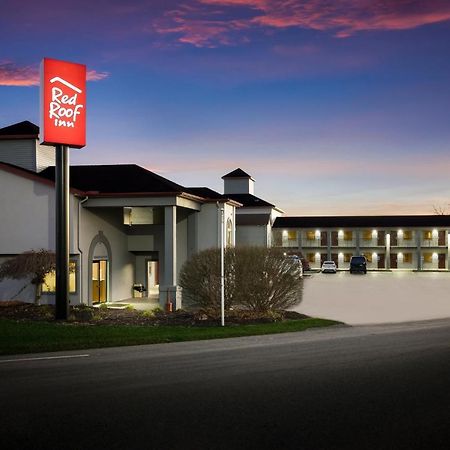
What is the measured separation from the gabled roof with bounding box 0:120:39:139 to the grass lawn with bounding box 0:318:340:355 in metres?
13.7

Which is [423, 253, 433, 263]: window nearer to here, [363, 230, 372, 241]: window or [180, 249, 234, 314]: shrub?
[363, 230, 372, 241]: window

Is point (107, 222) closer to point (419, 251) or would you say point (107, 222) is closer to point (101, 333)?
point (101, 333)

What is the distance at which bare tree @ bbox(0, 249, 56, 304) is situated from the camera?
25.2 metres

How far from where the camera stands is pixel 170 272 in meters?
27.1

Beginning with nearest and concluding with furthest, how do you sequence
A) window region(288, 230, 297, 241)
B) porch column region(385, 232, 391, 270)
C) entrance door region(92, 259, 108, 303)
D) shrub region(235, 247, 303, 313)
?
shrub region(235, 247, 303, 313) < entrance door region(92, 259, 108, 303) < porch column region(385, 232, 391, 270) < window region(288, 230, 297, 241)

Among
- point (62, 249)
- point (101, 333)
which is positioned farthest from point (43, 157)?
point (101, 333)

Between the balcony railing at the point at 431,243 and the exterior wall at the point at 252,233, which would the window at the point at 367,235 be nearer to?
the balcony railing at the point at 431,243

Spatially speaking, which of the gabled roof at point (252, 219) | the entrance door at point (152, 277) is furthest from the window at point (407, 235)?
the entrance door at point (152, 277)

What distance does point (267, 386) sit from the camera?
10344mm

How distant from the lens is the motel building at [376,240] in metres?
81.8

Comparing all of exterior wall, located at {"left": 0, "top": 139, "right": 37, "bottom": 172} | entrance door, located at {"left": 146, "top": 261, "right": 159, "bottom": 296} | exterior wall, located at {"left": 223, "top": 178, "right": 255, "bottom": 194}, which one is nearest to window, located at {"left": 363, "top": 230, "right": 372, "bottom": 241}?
exterior wall, located at {"left": 223, "top": 178, "right": 255, "bottom": 194}

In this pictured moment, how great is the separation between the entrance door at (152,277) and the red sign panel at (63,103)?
13.4 meters

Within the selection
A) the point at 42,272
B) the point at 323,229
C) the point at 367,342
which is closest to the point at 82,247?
the point at 42,272

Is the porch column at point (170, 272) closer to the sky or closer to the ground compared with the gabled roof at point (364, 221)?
closer to the ground
